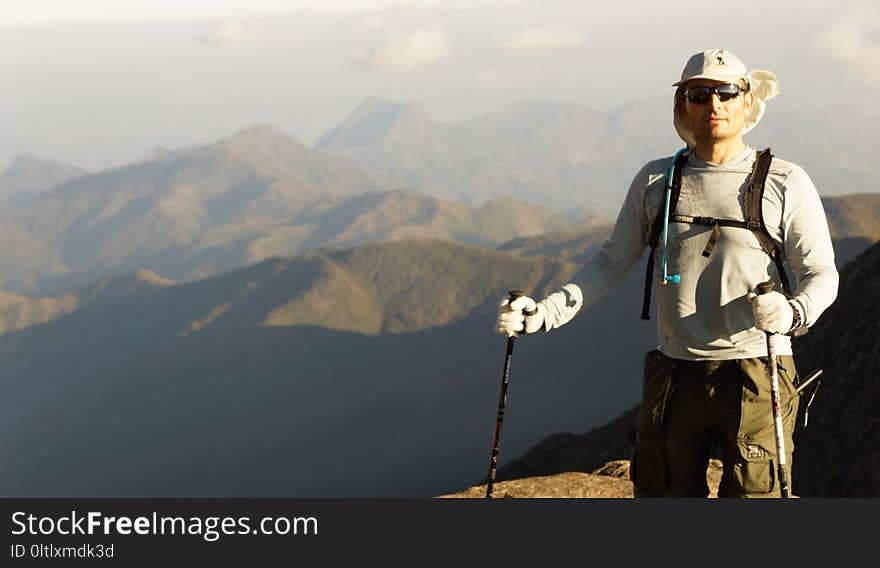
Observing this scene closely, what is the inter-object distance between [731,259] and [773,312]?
0.61 meters

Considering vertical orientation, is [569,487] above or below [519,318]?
above

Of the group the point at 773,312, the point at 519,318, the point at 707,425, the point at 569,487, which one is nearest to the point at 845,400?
the point at 569,487

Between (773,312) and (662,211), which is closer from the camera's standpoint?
(773,312)

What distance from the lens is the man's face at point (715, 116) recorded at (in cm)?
662

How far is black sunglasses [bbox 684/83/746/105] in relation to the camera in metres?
6.62

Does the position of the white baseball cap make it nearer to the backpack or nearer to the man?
the man

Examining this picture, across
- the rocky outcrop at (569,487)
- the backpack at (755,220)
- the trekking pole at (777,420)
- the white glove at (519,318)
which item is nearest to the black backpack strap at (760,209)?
the backpack at (755,220)

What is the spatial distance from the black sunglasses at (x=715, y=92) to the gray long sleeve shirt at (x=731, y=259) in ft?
1.51

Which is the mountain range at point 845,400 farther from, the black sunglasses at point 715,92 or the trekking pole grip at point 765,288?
the black sunglasses at point 715,92

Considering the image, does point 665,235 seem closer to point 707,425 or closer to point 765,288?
point 765,288

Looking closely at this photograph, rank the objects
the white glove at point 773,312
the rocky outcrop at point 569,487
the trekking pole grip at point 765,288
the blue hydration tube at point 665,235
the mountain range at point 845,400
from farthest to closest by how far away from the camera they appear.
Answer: the mountain range at point 845,400 < the rocky outcrop at point 569,487 < the blue hydration tube at point 665,235 < the trekking pole grip at point 765,288 < the white glove at point 773,312

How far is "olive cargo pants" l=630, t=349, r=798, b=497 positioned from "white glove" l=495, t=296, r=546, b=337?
3.50ft

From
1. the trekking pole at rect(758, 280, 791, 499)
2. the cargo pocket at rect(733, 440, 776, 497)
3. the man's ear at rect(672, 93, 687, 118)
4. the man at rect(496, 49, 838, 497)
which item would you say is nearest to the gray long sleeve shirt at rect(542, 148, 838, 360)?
the man at rect(496, 49, 838, 497)

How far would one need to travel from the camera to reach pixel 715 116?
662 cm
